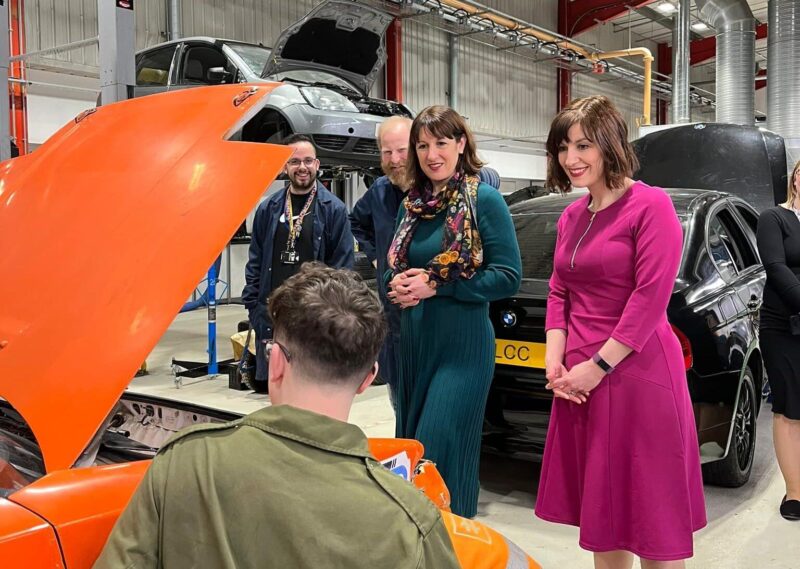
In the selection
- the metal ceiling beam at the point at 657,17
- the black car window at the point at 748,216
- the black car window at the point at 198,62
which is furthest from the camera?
the metal ceiling beam at the point at 657,17

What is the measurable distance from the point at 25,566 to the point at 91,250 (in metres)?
0.66

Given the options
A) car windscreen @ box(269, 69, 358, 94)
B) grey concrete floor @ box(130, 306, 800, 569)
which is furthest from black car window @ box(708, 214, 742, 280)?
car windscreen @ box(269, 69, 358, 94)

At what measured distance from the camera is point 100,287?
1355 millimetres

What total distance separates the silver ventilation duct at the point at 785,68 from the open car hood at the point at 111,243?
32.8 feet

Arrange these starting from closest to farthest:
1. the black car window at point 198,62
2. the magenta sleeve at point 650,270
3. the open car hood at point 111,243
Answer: the open car hood at point 111,243 < the magenta sleeve at point 650,270 < the black car window at point 198,62

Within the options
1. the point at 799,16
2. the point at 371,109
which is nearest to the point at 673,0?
the point at 799,16

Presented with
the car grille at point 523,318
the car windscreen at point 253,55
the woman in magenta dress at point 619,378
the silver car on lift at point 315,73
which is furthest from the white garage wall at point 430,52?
the woman in magenta dress at point 619,378

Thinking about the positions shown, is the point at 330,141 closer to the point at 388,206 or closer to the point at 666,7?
the point at 388,206

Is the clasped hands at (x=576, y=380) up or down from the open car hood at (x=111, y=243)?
down

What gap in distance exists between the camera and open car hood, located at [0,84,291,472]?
1.25m

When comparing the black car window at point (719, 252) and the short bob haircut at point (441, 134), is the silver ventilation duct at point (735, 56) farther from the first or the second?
the short bob haircut at point (441, 134)

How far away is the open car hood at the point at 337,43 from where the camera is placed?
Answer: 5.99 meters

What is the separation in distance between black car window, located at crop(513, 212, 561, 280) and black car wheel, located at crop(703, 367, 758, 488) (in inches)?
42.0

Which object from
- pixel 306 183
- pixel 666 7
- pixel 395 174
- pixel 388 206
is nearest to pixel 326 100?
pixel 306 183
